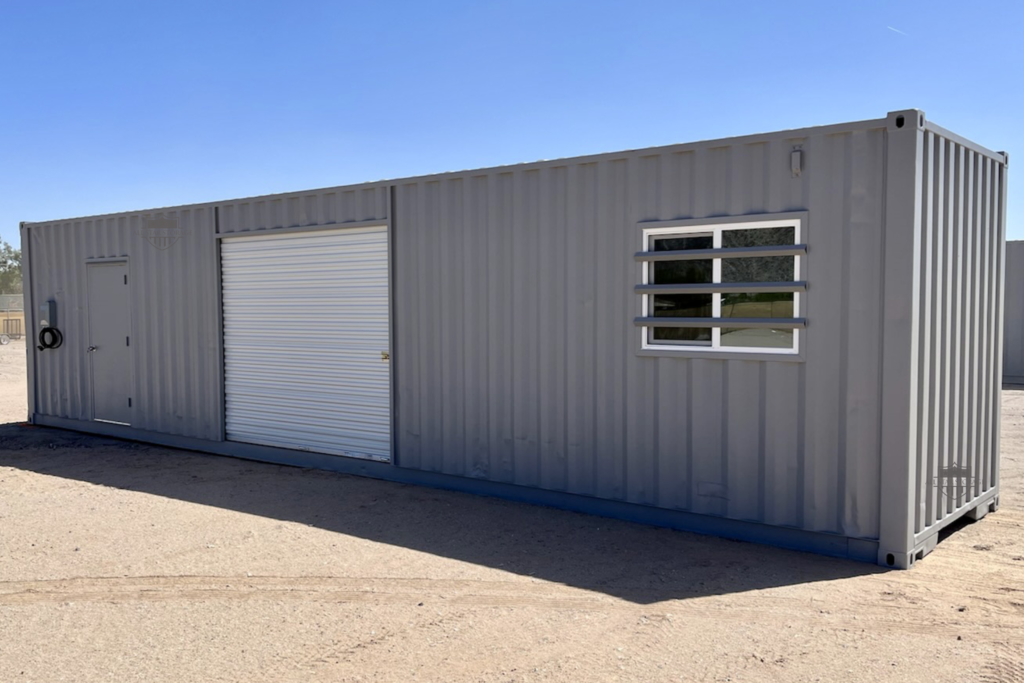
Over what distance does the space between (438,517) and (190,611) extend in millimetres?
2469

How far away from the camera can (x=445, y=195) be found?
26.0 ft

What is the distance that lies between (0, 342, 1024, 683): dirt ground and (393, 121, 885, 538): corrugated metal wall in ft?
1.56

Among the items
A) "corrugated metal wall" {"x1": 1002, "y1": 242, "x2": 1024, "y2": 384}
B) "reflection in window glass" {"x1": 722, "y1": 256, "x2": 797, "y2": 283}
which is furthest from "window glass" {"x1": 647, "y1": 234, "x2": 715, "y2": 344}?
"corrugated metal wall" {"x1": 1002, "y1": 242, "x2": 1024, "y2": 384}

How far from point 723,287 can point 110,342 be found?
877 centimetres

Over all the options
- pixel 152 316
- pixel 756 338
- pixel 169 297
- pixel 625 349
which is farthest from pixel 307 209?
pixel 756 338

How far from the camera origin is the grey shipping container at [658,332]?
5680 mm

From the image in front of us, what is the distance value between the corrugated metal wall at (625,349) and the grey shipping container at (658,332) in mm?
17

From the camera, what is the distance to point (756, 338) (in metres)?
6.14

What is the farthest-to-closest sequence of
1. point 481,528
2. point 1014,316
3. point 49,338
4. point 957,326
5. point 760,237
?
point 1014,316, point 49,338, point 481,528, point 957,326, point 760,237

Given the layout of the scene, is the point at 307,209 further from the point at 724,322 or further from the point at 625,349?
the point at 724,322

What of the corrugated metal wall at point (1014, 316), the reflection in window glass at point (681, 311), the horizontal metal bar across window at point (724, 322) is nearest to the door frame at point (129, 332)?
the horizontal metal bar across window at point (724, 322)

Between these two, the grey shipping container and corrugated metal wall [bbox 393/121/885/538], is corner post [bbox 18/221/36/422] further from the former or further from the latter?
corrugated metal wall [bbox 393/121/885/538]

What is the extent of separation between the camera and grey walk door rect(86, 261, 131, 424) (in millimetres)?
11227

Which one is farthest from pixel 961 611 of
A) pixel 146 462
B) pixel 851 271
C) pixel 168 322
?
pixel 168 322
